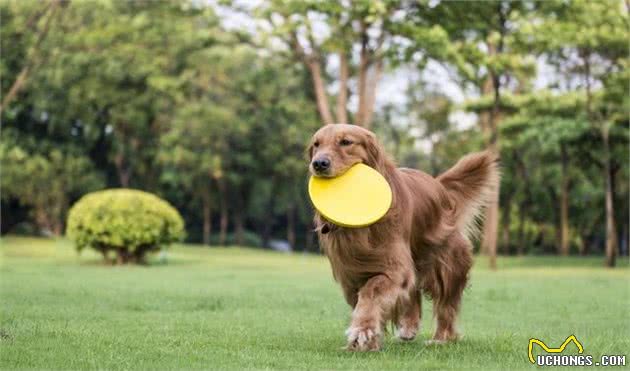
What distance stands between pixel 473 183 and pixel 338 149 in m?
2.30

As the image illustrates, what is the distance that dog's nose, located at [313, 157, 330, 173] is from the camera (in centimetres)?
682

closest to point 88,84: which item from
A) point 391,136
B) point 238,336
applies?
point 391,136

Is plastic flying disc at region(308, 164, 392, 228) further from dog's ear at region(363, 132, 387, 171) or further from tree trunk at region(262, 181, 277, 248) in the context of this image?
tree trunk at region(262, 181, 277, 248)

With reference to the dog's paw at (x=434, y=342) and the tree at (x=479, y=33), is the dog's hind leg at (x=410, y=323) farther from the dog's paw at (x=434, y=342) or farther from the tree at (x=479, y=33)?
the tree at (x=479, y=33)

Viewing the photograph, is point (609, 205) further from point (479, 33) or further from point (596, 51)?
point (479, 33)

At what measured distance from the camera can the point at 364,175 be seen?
7.02 meters

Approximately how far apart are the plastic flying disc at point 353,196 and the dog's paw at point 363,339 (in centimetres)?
78

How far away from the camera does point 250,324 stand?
9320 millimetres

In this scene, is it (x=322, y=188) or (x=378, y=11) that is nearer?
(x=322, y=188)

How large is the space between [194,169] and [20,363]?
128 feet

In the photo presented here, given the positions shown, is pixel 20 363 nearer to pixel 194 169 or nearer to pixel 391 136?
pixel 194 169

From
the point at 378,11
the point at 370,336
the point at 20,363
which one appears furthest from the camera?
the point at 378,11

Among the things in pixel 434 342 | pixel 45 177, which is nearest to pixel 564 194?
pixel 45 177

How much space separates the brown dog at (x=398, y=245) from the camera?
22.4 ft
